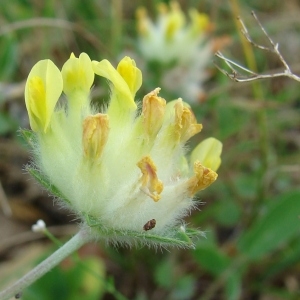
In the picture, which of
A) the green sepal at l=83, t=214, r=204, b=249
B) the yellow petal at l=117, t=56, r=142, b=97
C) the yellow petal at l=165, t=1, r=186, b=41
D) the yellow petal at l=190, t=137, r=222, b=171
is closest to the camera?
the green sepal at l=83, t=214, r=204, b=249

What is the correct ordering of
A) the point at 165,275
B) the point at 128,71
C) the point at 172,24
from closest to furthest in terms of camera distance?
the point at 128,71, the point at 165,275, the point at 172,24

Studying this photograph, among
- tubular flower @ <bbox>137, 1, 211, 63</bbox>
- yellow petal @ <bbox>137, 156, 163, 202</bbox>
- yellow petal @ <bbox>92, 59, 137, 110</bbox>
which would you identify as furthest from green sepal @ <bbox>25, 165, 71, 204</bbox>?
tubular flower @ <bbox>137, 1, 211, 63</bbox>

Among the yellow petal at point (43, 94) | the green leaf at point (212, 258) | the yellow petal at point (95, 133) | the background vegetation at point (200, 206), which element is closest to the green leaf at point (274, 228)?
the background vegetation at point (200, 206)

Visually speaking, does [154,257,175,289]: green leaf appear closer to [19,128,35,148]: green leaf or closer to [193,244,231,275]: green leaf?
[193,244,231,275]: green leaf

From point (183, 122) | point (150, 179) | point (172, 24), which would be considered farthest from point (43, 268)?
point (172, 24)

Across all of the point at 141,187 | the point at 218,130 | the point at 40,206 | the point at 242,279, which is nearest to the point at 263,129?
the point at 218,130

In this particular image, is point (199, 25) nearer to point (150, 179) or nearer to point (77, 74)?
point (77, 74)

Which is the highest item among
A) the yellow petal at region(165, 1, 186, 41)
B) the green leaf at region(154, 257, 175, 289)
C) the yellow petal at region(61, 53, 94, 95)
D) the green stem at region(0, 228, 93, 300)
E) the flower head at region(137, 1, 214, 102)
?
the yellow petal at region(61, 53, 94, 95)

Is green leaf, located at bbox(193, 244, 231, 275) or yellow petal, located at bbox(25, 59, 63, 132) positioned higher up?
yellow petal, located at bbox(25, 59, 63, 132)

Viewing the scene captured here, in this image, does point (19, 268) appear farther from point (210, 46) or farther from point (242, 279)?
point (210, 46)
